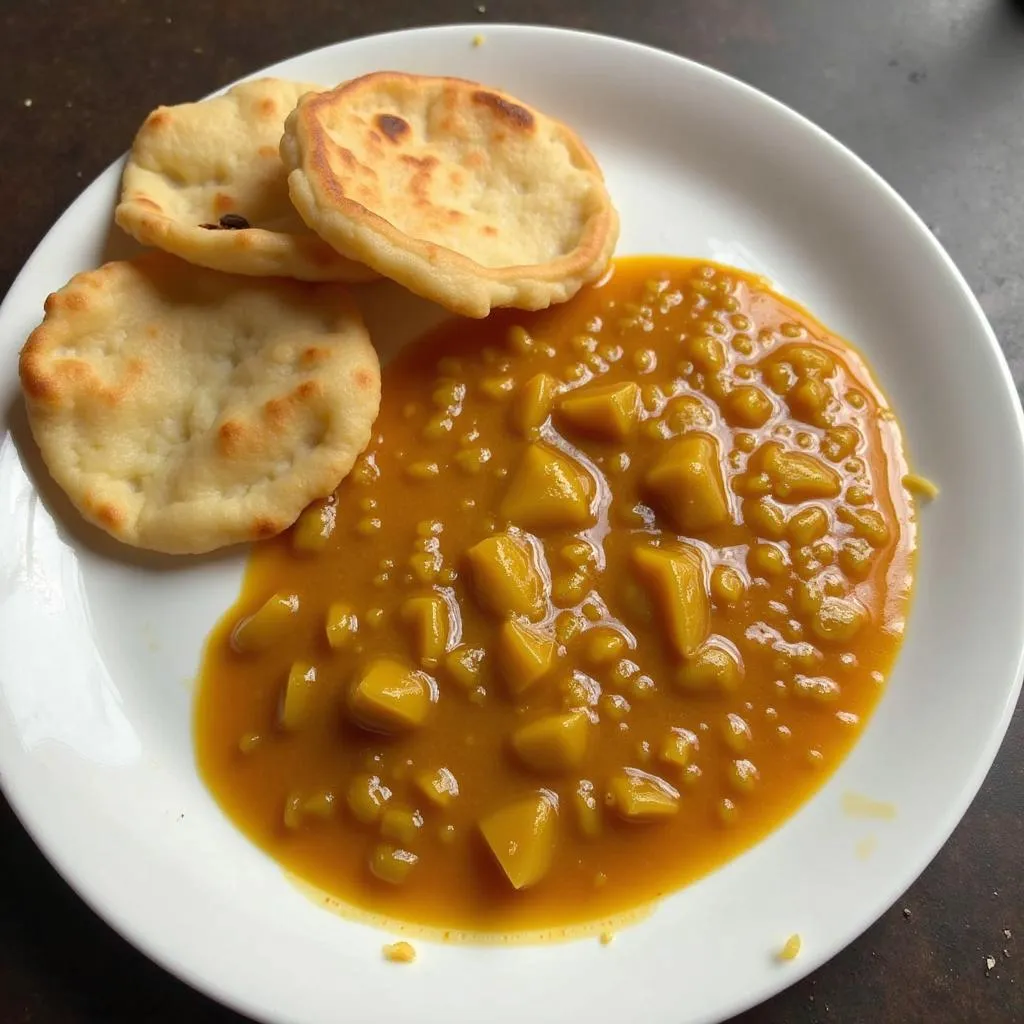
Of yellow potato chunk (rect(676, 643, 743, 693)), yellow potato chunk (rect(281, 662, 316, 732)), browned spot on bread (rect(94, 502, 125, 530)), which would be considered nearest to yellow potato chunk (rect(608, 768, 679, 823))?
yellow potato chunk (rect(676, 643, 743, 693))

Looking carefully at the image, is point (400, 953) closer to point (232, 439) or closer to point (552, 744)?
point (552, 744)

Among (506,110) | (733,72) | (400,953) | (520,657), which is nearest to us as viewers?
(400,953)

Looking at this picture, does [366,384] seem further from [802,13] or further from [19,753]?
[802,13]

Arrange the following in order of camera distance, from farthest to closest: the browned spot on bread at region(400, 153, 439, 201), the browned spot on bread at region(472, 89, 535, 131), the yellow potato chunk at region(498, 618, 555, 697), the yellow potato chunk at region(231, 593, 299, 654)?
the browned spot on bread at region(472, 89, 535, 131), the browned spot on bread at region(400, 153, 439, 201), the yellow potato chunk at region(231, 593, 299, 654), the yellow potato chunk at region(498, 618, 555, 697)

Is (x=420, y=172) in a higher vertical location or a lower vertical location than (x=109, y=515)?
higher

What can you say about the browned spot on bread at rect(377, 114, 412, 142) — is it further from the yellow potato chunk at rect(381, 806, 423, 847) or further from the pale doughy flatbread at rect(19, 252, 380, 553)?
the yellow potato chunk at rect(381, 806, 423, 847)

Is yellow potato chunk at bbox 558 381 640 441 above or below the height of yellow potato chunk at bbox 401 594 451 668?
above

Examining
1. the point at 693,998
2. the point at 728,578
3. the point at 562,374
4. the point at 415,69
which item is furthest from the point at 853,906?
the point at 415,69

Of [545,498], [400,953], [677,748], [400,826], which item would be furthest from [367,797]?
[545,498]
